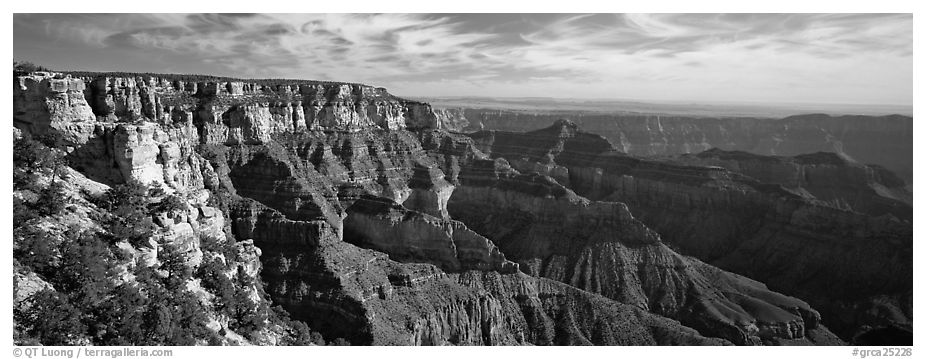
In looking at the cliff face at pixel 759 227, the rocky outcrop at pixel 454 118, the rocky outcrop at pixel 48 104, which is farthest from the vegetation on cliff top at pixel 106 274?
the rocky outcrop at pixel 454 118

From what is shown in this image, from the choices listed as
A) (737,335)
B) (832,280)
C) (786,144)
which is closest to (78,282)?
(737,335)

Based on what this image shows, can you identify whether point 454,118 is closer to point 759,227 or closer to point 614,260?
point 759,227

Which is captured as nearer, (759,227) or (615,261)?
(615,261)

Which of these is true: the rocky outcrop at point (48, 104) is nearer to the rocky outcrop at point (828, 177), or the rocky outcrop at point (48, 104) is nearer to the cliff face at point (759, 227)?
the cliff face at point (759, 227)

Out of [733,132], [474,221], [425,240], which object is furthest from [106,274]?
[733,132]

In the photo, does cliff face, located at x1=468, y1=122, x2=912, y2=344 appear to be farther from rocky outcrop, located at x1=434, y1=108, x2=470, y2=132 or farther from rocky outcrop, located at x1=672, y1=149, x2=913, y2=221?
rocky outcrop, located at x1=434, y1=108, x2=470, y2=132

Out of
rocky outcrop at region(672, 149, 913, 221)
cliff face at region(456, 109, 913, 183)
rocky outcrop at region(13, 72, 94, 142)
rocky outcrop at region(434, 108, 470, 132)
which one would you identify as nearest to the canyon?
rocky outcrop at region(13, 72, 94, 142)
